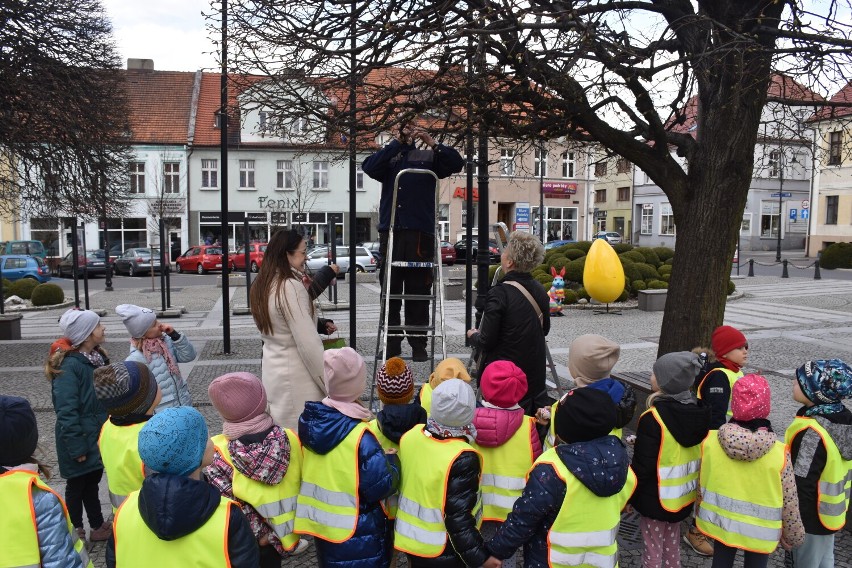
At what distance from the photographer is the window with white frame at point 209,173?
1587 inches

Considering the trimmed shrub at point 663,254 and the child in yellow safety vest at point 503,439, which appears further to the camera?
the trimmed shrub at point 663,254

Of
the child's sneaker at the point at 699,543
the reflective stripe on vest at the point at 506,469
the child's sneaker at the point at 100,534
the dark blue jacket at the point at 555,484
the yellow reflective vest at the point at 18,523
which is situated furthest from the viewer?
the child's sneaker at the point at 100,534

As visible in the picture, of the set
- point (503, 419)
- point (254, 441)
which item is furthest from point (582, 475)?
point (254, 441)

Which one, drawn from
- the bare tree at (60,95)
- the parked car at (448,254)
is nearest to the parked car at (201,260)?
the parked car at (448,254)

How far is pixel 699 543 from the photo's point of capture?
4.04m

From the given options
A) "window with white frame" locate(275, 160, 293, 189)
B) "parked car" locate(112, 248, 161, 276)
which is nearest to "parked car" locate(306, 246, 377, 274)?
"parked car" locate(112, 248, 161, 276)

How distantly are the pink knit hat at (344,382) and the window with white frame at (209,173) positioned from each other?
130 ft

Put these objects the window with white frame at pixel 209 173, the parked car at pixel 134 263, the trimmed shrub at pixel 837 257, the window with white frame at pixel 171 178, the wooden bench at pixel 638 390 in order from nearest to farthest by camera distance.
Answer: the wooden bench at pixel 638 390 → the trimmed shrub at pixel 837 257 → the parked car at pixel 134 263 → the window with white frame at pixel 171 178 → the window with white frame at pixel 209 173

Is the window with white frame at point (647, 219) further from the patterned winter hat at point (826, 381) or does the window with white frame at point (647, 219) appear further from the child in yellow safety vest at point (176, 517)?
the child in yellow safety vest at point (176, 517)

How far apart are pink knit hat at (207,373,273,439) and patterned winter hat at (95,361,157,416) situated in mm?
689

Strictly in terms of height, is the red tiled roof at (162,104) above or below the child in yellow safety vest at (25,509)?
above

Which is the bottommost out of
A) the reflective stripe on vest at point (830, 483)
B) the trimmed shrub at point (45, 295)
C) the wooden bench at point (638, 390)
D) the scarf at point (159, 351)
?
the trimmed shrub at point (45, 295)

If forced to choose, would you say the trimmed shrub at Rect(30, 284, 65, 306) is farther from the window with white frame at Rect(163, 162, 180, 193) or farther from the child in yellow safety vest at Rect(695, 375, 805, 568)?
the window with white frame at Rect(163, 162, 180, 193)

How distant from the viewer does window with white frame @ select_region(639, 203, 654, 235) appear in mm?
55000
